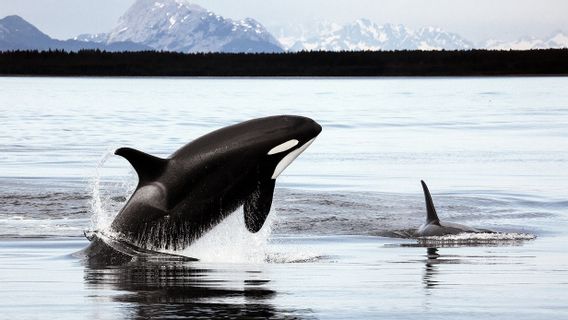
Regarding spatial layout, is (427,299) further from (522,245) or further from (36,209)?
(36,209)

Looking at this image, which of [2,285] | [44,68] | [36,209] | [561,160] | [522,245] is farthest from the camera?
[44,68]

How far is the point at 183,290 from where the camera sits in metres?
9.87

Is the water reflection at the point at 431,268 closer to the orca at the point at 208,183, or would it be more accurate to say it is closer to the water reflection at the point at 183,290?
the water reflection at the point at 183,290

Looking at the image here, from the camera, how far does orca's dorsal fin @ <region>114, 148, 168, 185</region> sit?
10.9 m

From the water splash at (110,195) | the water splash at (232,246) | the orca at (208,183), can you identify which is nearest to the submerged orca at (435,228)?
the water splash at (232,246)

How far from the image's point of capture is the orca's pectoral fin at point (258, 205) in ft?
37.6

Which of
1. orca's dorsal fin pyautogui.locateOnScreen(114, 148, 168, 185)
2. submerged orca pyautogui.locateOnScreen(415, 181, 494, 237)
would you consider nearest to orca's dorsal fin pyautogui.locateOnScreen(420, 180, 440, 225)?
submerged orca pyautogui.locateOnScreen(415, 181, 494, 237)

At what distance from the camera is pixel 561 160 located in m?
30.4

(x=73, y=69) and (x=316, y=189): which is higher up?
(x=73, y=69)

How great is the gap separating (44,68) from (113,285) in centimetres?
15749

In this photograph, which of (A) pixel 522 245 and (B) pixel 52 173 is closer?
(A) pixel 522 245

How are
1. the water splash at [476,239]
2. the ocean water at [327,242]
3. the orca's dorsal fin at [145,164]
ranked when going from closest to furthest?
the ocean water at [327,242] → the orca's dorsal fin at [145,164] → the water splash at [476,239]

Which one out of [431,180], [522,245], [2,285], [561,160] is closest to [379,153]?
[561,160]

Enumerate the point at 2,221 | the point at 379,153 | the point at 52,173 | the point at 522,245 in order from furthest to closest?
1. the point at 379,153
2. the point at 52,173
3. the point at 2,221
4. the point at 522,245
